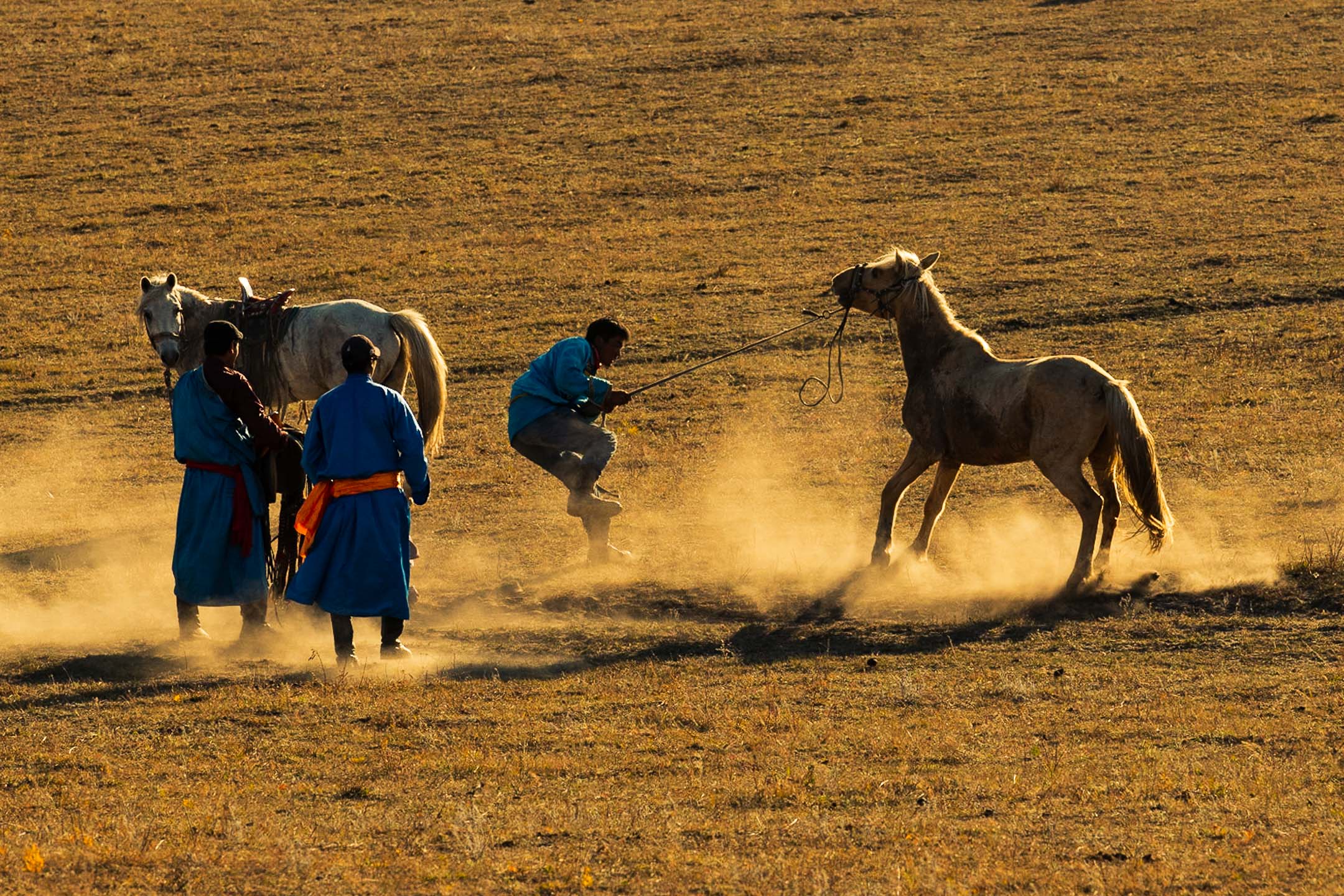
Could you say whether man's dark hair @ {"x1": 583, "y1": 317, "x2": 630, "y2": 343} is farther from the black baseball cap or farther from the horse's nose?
the black baseball cap

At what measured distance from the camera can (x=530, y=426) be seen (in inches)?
432

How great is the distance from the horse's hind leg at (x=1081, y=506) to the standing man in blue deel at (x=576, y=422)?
9.17ft

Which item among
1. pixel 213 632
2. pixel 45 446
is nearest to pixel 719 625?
pixel 213 632

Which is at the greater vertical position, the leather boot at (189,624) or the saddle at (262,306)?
the saddle at (262,306)

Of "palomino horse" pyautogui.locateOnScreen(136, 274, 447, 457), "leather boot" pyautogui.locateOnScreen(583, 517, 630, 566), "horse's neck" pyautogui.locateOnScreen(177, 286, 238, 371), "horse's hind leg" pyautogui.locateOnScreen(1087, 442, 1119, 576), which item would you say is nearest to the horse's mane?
"horse's hind leg" pyautogui.locateOnScreen(1087, 442, 1119, 576)

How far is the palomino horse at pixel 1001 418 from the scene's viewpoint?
978 cm

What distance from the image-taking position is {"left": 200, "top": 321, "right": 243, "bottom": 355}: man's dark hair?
8664 millimetres

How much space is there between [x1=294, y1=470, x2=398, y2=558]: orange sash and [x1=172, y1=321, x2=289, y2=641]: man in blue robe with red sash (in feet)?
1.95

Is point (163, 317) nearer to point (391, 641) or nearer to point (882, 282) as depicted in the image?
point (391, 641)

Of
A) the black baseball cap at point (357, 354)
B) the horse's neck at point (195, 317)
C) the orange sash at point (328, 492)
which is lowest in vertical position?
the orange sash at point (328, 492)

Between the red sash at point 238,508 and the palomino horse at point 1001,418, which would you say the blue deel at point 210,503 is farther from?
the palomino horse at point 1001,418

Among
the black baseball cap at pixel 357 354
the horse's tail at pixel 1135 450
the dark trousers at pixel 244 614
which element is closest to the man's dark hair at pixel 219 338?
the black baseball cap at pixel 357 354

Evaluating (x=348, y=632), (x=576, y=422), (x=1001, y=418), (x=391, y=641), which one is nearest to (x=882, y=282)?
(x=1001, y=418)

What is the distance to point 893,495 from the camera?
35.3ft
